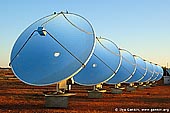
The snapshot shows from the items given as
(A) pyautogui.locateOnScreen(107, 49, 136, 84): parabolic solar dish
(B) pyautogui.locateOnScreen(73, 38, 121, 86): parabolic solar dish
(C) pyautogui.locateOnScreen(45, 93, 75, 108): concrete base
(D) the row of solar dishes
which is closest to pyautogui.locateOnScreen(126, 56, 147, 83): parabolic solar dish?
(A) pyautogui.locateOnScreen(107, 49, 136, 84): parabolic solar dish

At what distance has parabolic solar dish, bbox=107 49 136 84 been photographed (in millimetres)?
34906

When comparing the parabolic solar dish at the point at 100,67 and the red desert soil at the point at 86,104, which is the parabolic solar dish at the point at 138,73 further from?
the parabolic solar dish at the point at 100,67

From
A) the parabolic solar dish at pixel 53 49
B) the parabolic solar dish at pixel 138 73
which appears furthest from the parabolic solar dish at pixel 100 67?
the parabolic solar dish at pixel 138 73

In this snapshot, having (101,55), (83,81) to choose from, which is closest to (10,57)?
(83,81)

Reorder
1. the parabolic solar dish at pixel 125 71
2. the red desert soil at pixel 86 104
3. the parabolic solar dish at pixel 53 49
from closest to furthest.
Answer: the red desert soil at pixel 86 104, the parabolic solar dish at pixel 53 49, the parabolic solar dish at pixel 125 71

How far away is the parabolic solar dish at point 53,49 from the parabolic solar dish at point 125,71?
14.8 m

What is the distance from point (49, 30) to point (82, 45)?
2250 mm

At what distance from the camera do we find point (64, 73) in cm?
1841

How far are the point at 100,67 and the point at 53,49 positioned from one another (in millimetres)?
7863

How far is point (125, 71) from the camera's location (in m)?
35.8

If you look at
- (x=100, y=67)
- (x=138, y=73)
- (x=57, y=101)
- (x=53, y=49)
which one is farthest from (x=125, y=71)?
(x=57, y=101)

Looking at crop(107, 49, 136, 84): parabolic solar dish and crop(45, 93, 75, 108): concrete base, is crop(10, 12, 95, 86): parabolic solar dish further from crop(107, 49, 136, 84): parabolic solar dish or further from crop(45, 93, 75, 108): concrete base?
crop(107, 49, 136, 84): parabolic solar dish

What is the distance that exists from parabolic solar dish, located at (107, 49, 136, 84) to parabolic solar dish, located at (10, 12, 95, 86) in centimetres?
1475

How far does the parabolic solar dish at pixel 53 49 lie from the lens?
18750mm
